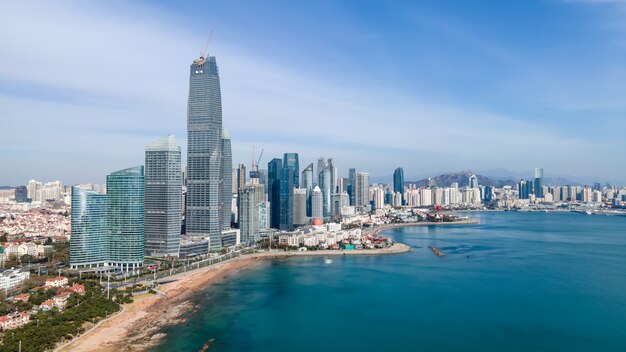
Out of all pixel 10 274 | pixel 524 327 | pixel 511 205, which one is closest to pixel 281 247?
pixel 10 274

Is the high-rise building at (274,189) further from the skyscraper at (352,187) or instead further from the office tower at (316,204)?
the skyscraper at (352,187)

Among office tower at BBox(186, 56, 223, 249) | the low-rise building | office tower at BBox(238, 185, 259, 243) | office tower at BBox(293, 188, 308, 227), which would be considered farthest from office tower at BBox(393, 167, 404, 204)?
the low-rise building

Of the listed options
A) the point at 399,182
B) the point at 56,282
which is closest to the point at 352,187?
the point at 399,182

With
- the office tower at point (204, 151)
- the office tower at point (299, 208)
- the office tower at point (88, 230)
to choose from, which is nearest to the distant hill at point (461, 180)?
the office tower at point (299, 208)

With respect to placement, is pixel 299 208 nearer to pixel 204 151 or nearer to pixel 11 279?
pixel 204 151

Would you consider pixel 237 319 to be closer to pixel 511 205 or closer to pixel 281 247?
pixel 281 247

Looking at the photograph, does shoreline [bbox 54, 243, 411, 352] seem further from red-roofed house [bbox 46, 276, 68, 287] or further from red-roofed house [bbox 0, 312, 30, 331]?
red-roofed house [bbox 46, 276, 68, 287]
